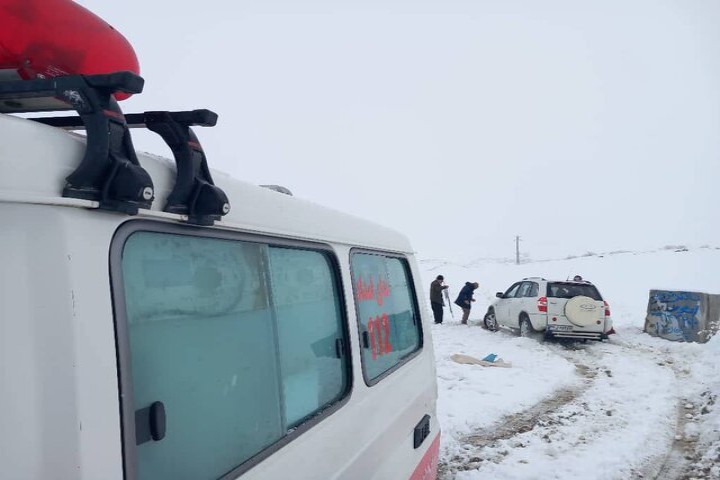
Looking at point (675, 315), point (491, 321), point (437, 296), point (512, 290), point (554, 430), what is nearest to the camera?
point (554, 430)

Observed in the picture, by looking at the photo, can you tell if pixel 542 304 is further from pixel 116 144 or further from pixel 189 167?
pixel 116 144

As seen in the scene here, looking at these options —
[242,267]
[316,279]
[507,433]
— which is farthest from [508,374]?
[242,267]

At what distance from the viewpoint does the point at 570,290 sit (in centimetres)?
1301

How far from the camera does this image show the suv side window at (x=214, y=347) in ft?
4.36

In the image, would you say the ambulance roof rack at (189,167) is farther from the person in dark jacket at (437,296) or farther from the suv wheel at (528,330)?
the person in dark jacket at (437,296)

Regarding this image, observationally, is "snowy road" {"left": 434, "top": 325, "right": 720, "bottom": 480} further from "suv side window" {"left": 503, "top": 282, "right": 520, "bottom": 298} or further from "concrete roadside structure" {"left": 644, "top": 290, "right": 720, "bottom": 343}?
"suv side window" {"left": 503, "top": 282, "right": 520, "bottom": 298}

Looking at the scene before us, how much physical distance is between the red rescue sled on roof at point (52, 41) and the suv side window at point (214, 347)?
0.52m

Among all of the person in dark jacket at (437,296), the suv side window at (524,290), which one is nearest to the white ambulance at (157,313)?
the suv side window at (524,290)

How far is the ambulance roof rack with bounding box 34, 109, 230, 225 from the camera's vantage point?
4.70ft

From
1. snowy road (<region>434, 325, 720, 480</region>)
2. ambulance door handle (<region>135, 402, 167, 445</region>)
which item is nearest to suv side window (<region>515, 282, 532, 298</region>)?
snowy road (<region>434, 325, 720, 480</region>)

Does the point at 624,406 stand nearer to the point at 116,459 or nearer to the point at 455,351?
the point at 455,351

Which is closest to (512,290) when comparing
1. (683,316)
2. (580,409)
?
(683,316)

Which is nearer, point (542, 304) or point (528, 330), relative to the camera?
point (542, 304)

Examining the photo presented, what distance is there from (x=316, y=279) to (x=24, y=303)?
136cm
